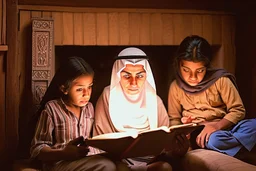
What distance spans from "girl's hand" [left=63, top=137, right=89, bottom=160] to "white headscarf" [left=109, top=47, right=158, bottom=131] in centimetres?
31

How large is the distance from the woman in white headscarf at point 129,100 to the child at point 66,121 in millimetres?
106

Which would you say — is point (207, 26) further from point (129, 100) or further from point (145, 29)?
point (129, 100)

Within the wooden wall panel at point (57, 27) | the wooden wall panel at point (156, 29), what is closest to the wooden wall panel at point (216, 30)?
the wooden wall panel at point (156, 29)

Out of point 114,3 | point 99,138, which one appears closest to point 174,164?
point 99,138

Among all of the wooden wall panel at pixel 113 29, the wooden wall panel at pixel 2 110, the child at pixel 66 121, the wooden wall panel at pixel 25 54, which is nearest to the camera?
the child at pixel 66 121

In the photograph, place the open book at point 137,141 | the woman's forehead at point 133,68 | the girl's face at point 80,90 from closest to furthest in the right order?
the open book at point 137,141 → the girl's face at point 80,90 → the woman's forehead at point 133,68

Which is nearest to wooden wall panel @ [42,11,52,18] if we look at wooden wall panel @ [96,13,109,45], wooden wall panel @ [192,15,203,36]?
wooden wall panel @ [96,13,109,45]

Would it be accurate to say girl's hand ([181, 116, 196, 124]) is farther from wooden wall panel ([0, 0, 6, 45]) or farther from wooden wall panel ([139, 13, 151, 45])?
wooden wall panel ([0, 0, 6, 45])

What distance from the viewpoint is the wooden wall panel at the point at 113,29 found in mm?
2891

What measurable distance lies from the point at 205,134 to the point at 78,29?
1056 millimetres

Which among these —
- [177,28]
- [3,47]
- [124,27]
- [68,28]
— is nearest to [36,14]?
A: [68,28]

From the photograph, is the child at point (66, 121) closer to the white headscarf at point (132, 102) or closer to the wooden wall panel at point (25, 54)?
the white headscarf at point (132, 102)

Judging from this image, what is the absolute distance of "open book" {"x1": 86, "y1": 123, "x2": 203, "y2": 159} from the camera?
210 cm

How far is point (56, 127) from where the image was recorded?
2336 mm
